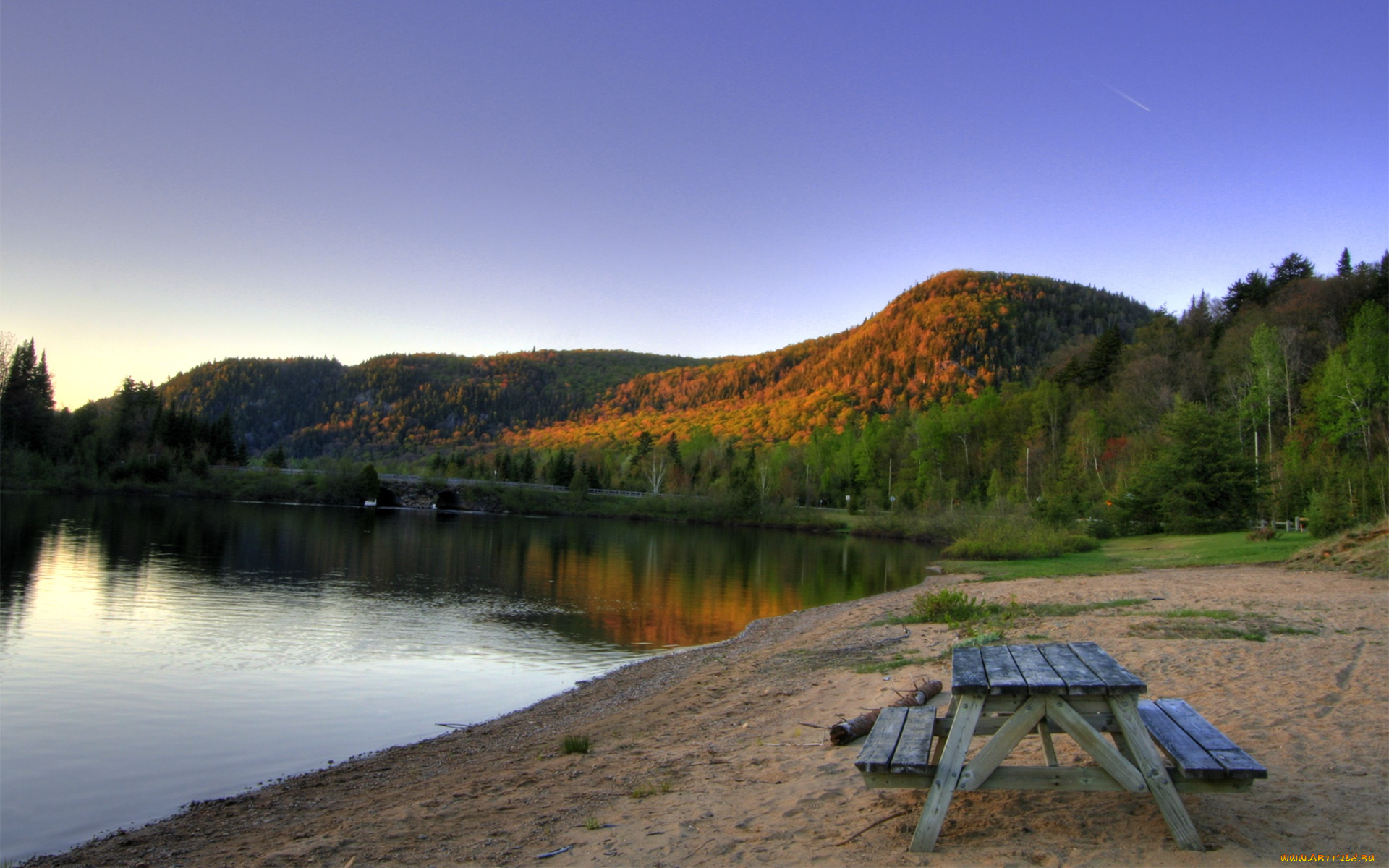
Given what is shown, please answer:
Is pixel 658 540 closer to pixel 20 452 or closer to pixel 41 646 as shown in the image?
pixel 41 646

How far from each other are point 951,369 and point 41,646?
14056cm

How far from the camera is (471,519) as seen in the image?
90.1 m

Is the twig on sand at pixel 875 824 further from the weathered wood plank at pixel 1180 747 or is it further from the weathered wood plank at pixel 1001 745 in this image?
the weathered wood plank at pixel 1180 747

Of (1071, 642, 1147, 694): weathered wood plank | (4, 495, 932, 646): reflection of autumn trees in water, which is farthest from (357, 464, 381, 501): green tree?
(1071, 642, 1147, 694): weathered wood plank

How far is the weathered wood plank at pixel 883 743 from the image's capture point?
4.66m

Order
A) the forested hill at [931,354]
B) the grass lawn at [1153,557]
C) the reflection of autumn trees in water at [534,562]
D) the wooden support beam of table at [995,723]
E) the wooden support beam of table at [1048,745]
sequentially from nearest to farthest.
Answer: the wooden support beam of table at [995,723] < the wooden support beam of table at [1048,745] < the reflection of autumn trees in water at [534,562] < the grass lawn at [1153,557] < the forested hill at [931,354]

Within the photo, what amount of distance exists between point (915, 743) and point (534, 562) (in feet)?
126

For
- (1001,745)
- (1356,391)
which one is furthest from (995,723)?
(1356,391)

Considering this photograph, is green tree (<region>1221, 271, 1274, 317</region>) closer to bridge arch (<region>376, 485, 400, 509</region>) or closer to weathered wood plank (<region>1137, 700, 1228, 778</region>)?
weathered wood plank (<region>1137, 700, 1228, 778</region>)

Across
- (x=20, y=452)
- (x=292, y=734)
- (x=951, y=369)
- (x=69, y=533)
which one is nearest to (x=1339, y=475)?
(x=292, y=734)

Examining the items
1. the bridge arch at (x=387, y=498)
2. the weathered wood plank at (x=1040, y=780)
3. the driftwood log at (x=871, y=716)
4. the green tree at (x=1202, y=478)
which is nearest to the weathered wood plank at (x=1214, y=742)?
the weathered wood plank at (x=1040, y=780)

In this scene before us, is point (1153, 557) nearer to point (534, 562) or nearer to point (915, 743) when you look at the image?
point (534, 562)

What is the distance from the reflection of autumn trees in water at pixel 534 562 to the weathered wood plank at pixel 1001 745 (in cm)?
1638

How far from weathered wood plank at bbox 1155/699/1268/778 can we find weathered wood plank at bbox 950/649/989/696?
4.07ft
